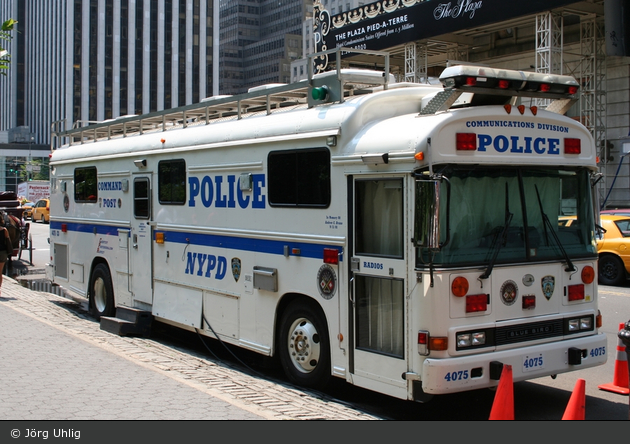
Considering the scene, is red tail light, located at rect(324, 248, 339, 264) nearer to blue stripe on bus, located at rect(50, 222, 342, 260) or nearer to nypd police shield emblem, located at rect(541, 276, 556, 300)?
blue stripe on bus, located at rect(50, 222, 342, 260)

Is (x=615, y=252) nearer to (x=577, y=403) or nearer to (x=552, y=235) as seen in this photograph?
(x=552, y=235)

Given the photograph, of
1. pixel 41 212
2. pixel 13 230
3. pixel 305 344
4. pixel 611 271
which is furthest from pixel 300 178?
pixel 41 212

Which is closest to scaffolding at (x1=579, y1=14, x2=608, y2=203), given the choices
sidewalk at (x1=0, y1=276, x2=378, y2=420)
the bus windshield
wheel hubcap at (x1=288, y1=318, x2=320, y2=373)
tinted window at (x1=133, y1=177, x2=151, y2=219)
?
tinted window at (x1=133, y1=177, x2=151, y2=219)

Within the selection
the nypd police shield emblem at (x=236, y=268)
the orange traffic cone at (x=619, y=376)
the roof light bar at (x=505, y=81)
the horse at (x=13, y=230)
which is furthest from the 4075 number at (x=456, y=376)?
the horse at (x=13, y=230)

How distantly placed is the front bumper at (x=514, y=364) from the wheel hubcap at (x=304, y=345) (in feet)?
5.29

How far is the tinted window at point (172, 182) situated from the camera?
30.2 feet

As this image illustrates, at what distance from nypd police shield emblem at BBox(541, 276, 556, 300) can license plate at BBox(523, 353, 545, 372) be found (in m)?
0.56

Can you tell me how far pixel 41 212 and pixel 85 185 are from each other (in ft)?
121

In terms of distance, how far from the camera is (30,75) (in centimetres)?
14538

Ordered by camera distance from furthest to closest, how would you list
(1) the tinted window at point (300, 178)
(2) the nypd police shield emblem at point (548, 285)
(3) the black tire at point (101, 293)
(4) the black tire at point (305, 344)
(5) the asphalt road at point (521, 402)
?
1. (3) the black tire at point (101, 293)
2. (4) the black tire at point (305, 344)
3. (1) the tinted window at point (300, 178)
4. (5) the asphalt road at point (521, 402)
5. (2) the nypd police shield emblem at point (548, 285)

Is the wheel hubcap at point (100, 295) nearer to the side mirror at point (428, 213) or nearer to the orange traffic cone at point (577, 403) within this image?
the side mirror at point (428, 213)

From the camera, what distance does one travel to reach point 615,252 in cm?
1550

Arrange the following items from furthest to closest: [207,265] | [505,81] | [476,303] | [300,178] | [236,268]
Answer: [207,265]
[236,268]
[300,178]
[505,81]
[476,303]

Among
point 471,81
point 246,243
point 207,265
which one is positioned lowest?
point 207,265
